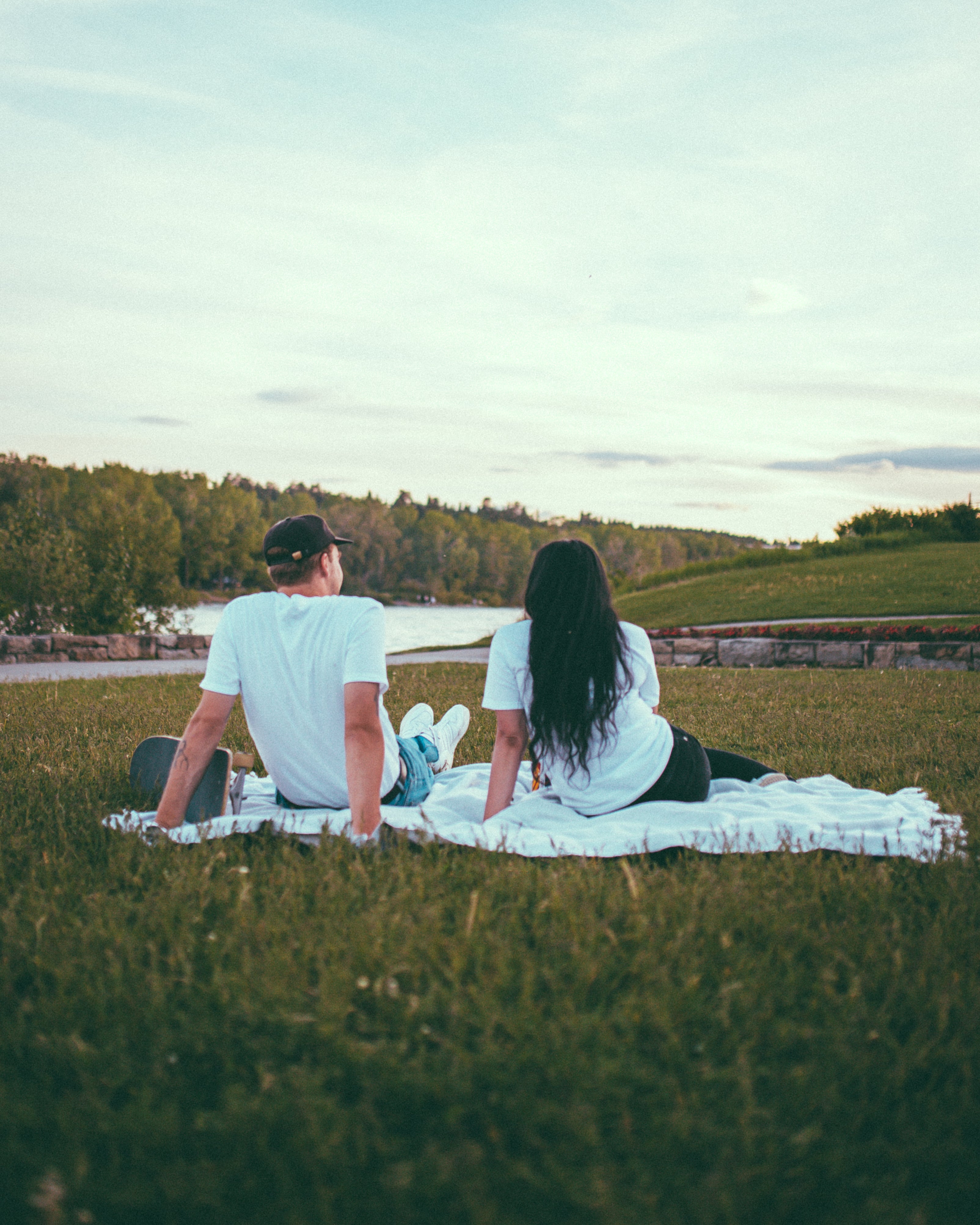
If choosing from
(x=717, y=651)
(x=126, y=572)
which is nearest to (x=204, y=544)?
(x=126, y=572)

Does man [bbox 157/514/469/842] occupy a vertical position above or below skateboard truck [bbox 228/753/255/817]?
above

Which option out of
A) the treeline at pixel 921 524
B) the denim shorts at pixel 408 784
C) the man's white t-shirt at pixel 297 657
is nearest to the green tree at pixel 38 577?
the denim shorts at pixel 408 784

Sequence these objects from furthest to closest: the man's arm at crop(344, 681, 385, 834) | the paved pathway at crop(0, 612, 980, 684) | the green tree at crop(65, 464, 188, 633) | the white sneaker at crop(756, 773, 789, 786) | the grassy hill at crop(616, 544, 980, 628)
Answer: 1. the grassy hill at crop(616, 544, 980, 628)
2. the green tree at crop(65, 464, 188, 633)
3. the paved pathway at crop(0, 612, 980, 684)
4. the white sneaker at crop(756, 773, 789, 786)
5. the man's arm at crop(344, 681, 385, 834)

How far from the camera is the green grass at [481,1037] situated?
1518 millimetres

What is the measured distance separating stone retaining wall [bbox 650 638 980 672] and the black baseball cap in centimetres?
1087

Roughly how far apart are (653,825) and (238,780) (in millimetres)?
2028

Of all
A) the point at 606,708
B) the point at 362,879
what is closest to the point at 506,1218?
the point at 362,879

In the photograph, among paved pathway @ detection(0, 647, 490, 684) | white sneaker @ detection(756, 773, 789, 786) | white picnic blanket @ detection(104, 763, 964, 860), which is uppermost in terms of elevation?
white sneaker @ detection(756, 773, 789, 786)

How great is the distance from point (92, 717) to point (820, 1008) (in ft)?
21.8

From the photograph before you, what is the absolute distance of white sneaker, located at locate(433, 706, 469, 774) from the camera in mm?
4832

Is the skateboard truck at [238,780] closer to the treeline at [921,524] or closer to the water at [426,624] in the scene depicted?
the water at [426,624]

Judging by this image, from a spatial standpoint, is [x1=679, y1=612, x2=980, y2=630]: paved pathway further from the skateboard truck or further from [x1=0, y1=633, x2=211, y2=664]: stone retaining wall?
the skateboard truck

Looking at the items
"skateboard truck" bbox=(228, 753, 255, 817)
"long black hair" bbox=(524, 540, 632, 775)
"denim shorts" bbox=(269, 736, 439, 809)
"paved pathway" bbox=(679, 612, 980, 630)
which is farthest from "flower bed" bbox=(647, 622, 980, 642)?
"skateboard truck" bbox=(228, 753, 255, 817)

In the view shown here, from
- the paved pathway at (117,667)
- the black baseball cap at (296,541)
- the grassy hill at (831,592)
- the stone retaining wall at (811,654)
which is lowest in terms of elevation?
the paved pathway at (117,667)
